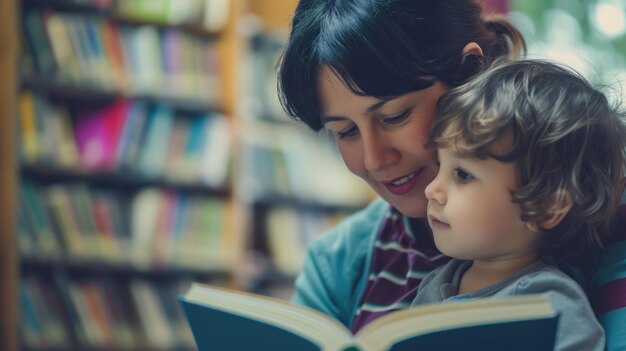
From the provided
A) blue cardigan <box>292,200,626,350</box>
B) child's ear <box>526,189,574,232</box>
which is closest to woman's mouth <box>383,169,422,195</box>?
blue cardigan <box>292,200,626,350</box>

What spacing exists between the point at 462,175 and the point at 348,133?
0.26 meters

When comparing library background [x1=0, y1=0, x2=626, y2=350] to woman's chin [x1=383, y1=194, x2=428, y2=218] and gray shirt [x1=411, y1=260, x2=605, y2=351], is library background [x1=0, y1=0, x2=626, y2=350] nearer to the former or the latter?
woman's chin [x1=383, y1=194, x2=428, y2=218]

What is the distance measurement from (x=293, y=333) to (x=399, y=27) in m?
0.51

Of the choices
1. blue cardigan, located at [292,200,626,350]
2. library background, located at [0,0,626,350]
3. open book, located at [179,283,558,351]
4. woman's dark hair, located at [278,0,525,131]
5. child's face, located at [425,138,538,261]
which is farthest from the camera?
library background, located at [0,0,626,350]

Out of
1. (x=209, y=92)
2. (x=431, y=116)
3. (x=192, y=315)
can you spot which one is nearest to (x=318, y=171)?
(x=209, y=92)

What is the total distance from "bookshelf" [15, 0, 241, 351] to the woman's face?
199 cm

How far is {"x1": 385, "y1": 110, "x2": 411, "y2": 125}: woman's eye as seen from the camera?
124 cm

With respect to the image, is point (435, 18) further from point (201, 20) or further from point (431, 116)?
point (201, 20)

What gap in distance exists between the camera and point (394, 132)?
48.8 inches

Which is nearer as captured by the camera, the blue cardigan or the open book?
the open book

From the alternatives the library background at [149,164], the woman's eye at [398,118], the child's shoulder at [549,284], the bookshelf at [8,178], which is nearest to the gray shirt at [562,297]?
the child's shoulder at [549,284]

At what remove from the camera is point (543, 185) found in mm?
1031

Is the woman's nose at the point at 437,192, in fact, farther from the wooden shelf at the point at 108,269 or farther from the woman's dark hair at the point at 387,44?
the wooden shelf at the point at 108,269

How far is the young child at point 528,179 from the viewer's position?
103cm
